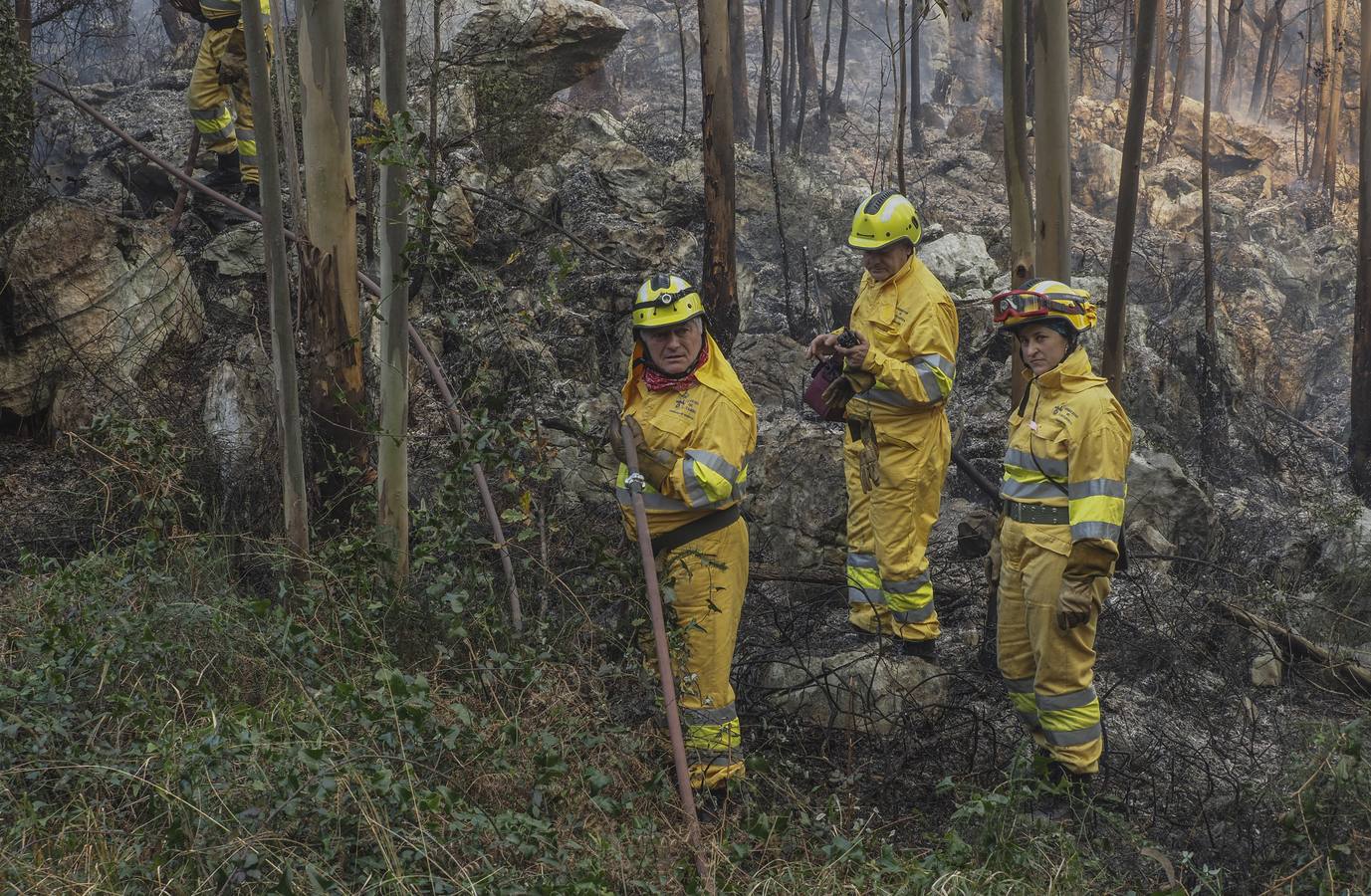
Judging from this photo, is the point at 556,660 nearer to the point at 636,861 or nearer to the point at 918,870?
the point at 636,861

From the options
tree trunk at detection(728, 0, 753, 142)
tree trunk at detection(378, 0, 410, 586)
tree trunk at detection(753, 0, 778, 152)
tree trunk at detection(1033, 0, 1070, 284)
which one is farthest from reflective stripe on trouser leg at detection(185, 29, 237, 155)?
tree trunk at detection(728, 0, 753, 142)

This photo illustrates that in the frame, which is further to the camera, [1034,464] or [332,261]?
[332,261]

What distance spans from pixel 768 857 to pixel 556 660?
43.4 inches

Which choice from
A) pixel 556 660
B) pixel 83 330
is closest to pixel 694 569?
pixel 556 660

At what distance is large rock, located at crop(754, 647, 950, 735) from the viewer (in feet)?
15.9

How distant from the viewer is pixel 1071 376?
433 cm

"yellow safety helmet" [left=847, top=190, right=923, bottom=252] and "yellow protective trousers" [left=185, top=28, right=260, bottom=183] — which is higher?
"yellow protective trousers" [left=185, top=28, right=260, bottom=183]

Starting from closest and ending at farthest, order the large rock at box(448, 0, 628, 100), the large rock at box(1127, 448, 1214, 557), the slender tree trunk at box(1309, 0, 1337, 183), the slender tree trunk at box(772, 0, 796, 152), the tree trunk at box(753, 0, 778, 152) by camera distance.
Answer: the large rock at box(1127, 448, 1214, 557)
the large rock at box(448, 0, 628, 100)
the tree trunk at box(753, 0, 778, 152)
the slender tree trunk at box(772, 0, 796, 152)
the slender tree trunk at box(1309, 0, 1337, 183)

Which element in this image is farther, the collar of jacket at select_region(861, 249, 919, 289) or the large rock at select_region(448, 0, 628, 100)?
the large rock at select_region(448, 0, 628, 100)

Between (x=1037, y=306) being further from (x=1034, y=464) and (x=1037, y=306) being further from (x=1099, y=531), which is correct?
(x=1099, y=531)

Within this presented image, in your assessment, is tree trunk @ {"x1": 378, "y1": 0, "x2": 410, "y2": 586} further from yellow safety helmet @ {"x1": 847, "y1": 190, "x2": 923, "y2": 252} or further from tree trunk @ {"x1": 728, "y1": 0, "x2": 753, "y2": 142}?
tree trunk @ {"x1": 728, "y1": 0, "x2": 753, "y2": 142}

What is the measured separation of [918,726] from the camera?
194 inches

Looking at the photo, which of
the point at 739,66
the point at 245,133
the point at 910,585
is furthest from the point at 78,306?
the point at 739,66

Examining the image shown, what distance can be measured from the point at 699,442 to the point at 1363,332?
8.94 metres
